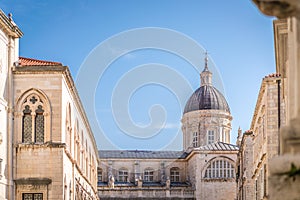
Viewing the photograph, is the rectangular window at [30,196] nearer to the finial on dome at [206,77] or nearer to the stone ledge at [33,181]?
the stone ledge at [33,181]

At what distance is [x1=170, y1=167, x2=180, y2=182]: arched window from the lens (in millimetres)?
97438

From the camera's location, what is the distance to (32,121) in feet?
102

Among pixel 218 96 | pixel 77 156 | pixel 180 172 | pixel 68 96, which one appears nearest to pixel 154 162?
pixel 180 172

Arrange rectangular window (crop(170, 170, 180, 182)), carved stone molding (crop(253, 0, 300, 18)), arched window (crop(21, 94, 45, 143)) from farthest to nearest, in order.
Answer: rectangular window (crop(170, 170, 180, 182)), arched window (crop(21, 94, 45, 143)), carved stone molding (crop(253, 0, 300, 18))

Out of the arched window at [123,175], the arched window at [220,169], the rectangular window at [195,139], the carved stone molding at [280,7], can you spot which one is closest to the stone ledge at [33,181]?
the carved stone molding at [280,7]

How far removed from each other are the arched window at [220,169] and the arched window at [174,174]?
12244 millimetres

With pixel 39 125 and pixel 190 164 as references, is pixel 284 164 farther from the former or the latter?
pixel 190 164

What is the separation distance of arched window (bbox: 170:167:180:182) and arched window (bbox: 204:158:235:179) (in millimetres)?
12244

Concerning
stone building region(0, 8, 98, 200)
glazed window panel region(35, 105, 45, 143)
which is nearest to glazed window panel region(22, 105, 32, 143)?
stone building region(0, 8, 98, 200)

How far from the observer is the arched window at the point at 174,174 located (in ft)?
320

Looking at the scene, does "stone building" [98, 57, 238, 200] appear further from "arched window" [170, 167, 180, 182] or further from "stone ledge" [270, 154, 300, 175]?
"stone ledge" [270, 154, 300, 175]

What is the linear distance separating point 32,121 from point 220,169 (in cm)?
5683

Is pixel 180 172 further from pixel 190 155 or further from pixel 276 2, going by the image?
pixel 276 2

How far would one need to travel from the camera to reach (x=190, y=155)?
91562 mm
